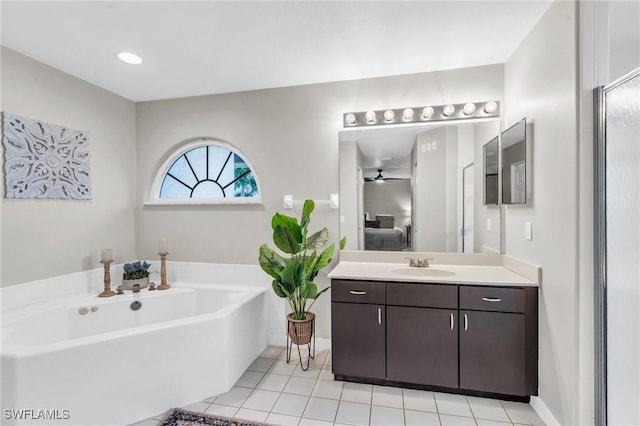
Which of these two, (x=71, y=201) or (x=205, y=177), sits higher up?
(x=205, y=177)

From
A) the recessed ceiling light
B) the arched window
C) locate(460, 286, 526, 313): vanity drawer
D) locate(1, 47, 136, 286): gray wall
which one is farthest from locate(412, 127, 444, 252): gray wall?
locate(1, 47, 136, 286): gray wall

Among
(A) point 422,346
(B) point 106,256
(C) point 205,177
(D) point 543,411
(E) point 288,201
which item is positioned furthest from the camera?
(C) point 205,177

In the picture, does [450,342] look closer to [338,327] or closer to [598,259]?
[338,327]

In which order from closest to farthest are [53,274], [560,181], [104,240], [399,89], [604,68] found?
[604,68], [560,181], [53,274], [399,89], [104,240]

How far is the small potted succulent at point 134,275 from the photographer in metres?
2.80

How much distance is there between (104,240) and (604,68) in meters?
3.91

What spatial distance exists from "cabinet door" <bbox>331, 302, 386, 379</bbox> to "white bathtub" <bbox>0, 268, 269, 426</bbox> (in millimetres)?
780

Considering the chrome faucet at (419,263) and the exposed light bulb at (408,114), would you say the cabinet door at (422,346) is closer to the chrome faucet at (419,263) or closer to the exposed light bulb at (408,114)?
the chrome faucet at (419,263)

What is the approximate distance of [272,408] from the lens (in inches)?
77.3

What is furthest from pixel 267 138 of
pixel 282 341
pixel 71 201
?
pixel 282 341

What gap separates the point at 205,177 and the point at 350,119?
1678 mm

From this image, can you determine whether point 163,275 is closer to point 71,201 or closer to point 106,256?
point 106,256

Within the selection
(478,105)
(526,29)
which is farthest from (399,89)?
(526,29)

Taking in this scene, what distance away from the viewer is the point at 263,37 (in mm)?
2033
